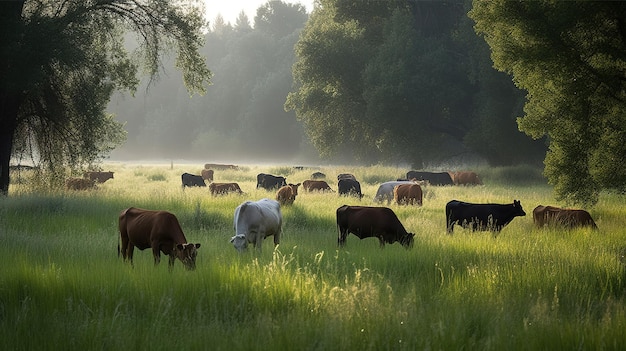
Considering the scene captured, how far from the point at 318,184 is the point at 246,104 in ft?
271

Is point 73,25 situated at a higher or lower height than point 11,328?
higher

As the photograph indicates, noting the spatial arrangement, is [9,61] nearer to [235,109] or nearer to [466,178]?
[466,178]

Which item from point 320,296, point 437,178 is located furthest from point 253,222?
point 437,178

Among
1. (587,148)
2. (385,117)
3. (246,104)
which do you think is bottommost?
(587,148)

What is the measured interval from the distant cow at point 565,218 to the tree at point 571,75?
902 mm

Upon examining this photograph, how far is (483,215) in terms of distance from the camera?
1617 cm

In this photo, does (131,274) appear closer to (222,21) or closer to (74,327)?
(74,327)

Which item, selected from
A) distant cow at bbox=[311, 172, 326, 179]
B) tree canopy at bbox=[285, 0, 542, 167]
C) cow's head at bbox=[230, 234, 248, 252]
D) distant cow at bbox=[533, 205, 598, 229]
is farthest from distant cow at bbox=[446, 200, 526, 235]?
distant cow at bbox=[311, 172, 326, 179]

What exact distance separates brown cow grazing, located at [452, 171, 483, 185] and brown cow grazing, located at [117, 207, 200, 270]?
30.1 m

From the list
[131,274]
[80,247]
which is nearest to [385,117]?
[80,247]

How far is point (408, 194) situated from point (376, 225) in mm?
11175

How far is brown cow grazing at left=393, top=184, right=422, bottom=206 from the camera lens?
A: 78.8 ft

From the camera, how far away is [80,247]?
12.2 m

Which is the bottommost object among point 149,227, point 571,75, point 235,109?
point 149,227
